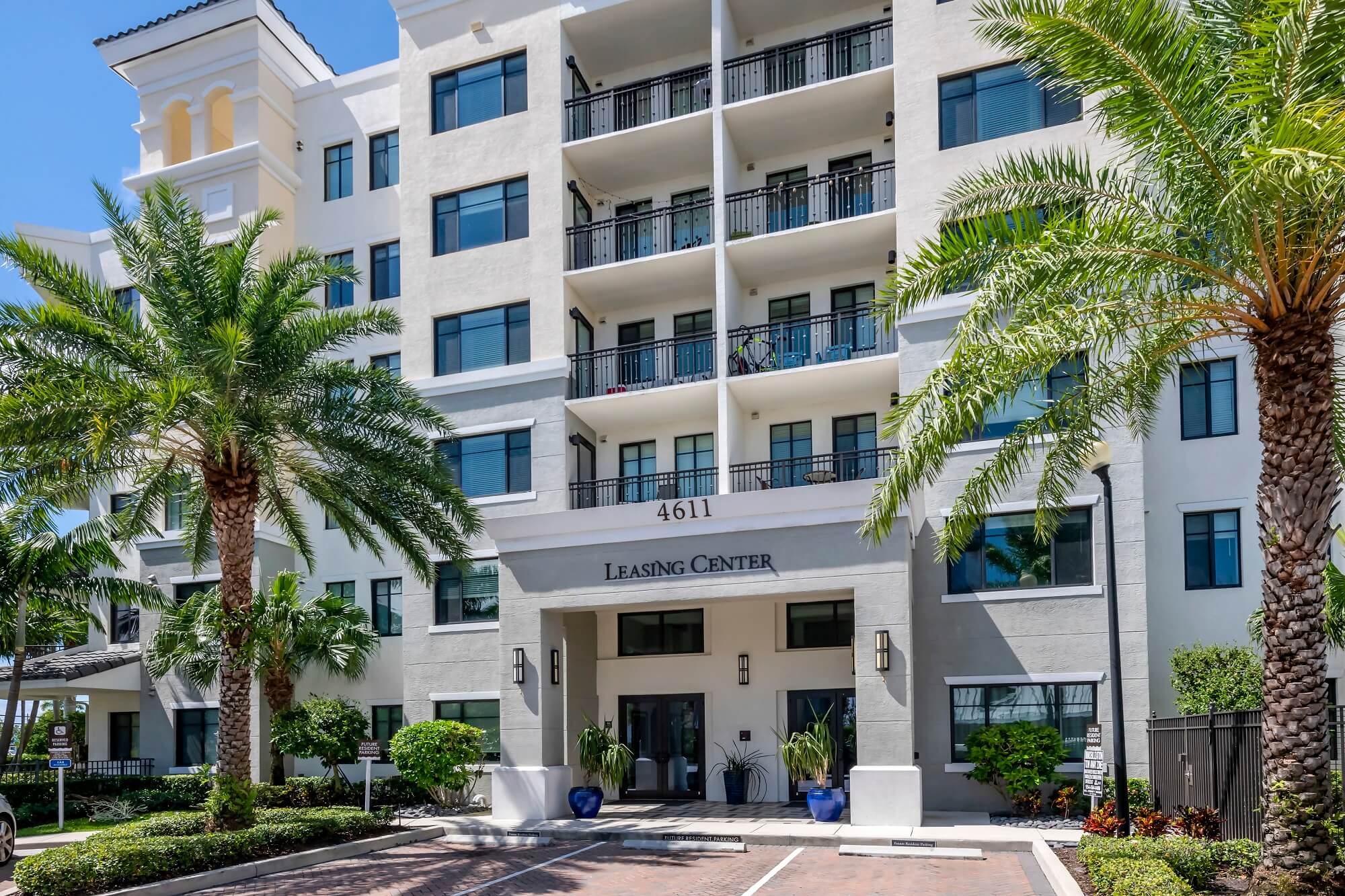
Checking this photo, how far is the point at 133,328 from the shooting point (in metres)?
18.0

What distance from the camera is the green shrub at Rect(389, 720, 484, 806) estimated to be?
22.3 meters

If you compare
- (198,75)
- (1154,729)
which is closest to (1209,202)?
(1154,729)

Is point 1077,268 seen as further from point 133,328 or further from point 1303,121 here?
point 133,328

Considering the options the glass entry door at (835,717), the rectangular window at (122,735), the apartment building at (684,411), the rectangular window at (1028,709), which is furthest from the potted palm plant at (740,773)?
the rectangular window at (122,735)

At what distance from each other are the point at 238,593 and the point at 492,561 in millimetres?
7881

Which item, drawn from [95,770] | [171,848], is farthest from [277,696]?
[171,848]

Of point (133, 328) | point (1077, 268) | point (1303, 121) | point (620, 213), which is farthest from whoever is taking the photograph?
point (620, 213)

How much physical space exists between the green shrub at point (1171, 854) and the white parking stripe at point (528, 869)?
7556 millimetres

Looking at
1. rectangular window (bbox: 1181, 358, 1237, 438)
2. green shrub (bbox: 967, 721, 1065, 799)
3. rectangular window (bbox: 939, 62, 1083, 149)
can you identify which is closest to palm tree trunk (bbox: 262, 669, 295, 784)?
green shrub (bbox: 967, 721, 1065, 799)

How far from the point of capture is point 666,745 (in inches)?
974

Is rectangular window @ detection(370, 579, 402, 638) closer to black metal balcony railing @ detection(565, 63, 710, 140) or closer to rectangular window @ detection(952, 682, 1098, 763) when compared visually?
black metal balcony railing @ detection(565, 63, 710, 140)

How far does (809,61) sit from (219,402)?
15368mm

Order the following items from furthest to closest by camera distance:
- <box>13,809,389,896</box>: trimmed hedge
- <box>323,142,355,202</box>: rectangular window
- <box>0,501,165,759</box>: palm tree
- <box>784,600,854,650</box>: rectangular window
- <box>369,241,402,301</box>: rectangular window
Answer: <box>323,142,355,202</box>: rectangular window → <box>369,241,402,301</box>: rectangular window → <box>0,501,165,759</box>: palm tree → <box>784,600,854,650</box>: rectangular window → <box>13,809,389,896</box>: trimmed hedge

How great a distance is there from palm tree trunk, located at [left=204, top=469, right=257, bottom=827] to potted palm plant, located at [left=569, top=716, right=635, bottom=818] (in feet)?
19.9
